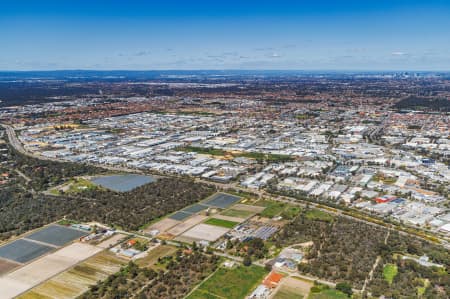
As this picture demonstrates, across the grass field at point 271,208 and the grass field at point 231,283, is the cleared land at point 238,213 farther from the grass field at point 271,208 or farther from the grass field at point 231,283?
the grass field at point 231,283

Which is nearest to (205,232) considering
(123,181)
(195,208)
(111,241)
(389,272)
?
(195,208)

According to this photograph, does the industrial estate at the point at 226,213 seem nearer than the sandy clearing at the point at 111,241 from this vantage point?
Yes

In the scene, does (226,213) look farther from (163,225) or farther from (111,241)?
(111,241)

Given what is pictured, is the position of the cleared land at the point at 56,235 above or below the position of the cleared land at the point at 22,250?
above

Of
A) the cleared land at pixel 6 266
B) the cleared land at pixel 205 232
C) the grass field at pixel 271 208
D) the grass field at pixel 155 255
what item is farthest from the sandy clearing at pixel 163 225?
the cleared land at pixel 6 266

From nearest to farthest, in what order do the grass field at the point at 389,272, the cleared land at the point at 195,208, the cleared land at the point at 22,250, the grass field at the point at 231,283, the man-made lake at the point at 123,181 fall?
the grass field at the point at 231,283 → the grass field at the point at 389,272 → the cleared land at the point at 22,250 → the cleared land at the point at 195,208 → the man-made lake at the point at 123,181

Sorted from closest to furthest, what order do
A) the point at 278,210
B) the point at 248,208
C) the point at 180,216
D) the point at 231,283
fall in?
the point at 231,283 → the point at 180,216 → the point at 278,210 → the point at 248,208
